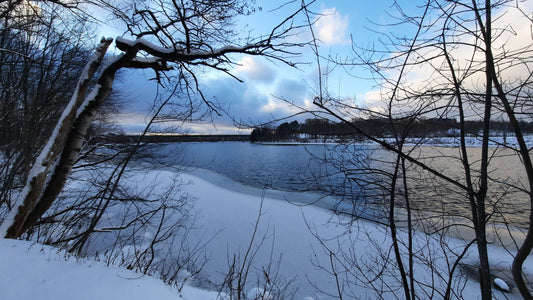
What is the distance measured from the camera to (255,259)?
5.79m

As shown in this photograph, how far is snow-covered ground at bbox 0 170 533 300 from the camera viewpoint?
182cm

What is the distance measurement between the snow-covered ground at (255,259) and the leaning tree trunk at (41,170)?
45 cm

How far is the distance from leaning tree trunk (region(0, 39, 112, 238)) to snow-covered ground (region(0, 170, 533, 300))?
446 millimetres

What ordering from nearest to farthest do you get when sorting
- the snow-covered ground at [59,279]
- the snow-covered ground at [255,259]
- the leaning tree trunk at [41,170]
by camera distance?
the snow-covered ground at [59,279], the snow-covered ground at [255,259], the leaning tree trunk at [41,170]

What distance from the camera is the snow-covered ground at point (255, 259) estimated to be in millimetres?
1822

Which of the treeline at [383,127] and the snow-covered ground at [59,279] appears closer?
the snow-covered ground at [59,279]

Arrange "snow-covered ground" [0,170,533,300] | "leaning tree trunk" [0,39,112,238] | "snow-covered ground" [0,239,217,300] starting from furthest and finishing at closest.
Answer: "leaning tree trunk" [0,39,112,238] → "snow-covered ground" [0,170,533,300] → "snow-covered ground" [0,239,217,300]

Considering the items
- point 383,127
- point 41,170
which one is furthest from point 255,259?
point 383,127

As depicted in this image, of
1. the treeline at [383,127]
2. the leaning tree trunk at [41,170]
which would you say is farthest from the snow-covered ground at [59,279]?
the treeline at [383,127]

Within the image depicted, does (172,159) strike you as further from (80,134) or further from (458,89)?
(458,89)

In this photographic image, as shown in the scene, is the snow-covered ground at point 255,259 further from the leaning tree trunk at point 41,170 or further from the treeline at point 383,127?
the treeline at point 383,127

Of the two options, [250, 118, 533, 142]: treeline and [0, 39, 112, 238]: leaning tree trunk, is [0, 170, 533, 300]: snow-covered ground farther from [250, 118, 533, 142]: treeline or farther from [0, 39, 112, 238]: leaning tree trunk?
[250, 118, 533, 142]: treeline

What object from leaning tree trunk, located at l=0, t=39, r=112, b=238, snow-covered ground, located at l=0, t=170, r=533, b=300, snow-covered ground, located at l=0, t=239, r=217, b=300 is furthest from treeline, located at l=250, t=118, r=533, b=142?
leaning tree trunk, located at l=0, t=39, r=112, b=238

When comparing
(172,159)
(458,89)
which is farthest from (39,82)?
(458,89)
